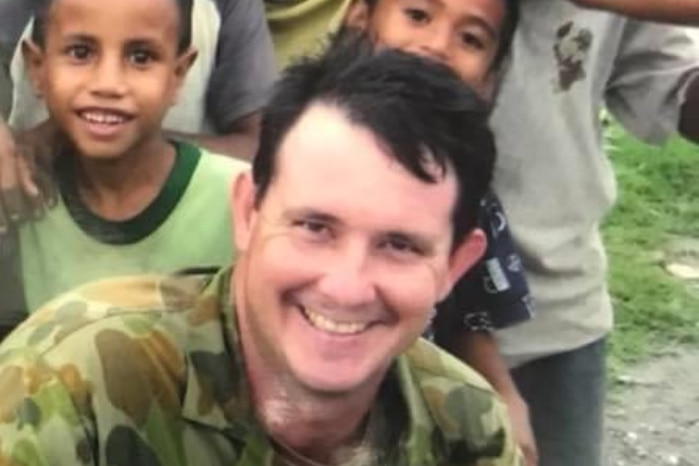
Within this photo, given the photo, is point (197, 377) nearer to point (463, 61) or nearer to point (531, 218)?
point (463, 61)

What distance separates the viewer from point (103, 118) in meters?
2.96

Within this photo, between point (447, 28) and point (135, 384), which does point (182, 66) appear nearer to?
point (447, 28)

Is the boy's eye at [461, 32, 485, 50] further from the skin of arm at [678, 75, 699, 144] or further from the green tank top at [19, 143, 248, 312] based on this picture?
the skin of arm at [678, 75, 699, 144]

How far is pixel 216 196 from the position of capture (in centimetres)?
298

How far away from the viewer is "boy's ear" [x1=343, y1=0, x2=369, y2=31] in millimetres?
3018

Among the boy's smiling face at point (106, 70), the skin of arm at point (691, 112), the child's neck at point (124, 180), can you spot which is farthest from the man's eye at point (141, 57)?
the skin of arm at point (691, 112)

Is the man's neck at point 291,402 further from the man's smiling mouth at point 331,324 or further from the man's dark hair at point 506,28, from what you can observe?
the man's dark hair at point 506,28

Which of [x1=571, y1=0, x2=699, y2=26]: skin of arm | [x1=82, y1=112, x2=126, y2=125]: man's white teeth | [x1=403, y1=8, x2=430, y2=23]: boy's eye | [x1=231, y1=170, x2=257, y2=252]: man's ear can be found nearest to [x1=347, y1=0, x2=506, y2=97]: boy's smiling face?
[x1=403, y1=8, x2=430, y2=23]: boy's eye

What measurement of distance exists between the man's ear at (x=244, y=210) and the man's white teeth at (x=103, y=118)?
1.50 feet

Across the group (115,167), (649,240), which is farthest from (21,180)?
(649,240)

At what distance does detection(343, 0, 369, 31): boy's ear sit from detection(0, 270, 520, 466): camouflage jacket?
2.04ft

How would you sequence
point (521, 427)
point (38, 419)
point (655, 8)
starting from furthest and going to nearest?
point (521, 427), point (655, 8), point (38, 419)

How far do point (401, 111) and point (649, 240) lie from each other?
3.52 m

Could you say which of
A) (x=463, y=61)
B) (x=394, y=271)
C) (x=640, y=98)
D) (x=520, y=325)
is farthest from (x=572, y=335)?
(x=394, y=271)
